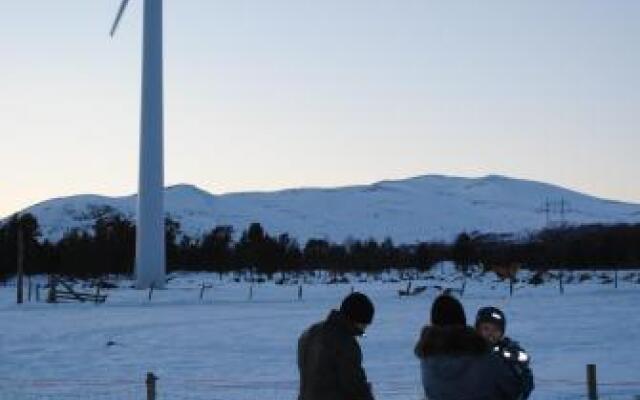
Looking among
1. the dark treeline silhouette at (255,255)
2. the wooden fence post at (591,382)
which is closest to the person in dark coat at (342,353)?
the wooden fence post at (591,382)

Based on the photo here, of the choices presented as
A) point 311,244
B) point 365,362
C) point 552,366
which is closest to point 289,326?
point 365,362

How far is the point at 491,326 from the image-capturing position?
550 cm

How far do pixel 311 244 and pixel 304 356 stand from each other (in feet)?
401

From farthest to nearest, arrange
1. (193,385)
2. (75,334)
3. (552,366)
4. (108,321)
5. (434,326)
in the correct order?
1. (108,321)
2. (75,334)
3. (552,366)
4. (193,385)
5. (434,326)

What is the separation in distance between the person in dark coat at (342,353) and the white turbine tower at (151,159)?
4577 centimetres

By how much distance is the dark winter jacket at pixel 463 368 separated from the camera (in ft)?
16.4

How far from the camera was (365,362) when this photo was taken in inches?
710

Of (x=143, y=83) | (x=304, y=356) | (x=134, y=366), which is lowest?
(x=134, y=366)

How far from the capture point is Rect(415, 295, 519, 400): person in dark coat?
197 inches

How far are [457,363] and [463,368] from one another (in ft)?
0.13

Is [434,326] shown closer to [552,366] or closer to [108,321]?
[552,366]

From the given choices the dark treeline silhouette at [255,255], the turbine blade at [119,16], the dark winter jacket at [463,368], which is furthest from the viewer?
the dark treeline silhouette at [255,255]

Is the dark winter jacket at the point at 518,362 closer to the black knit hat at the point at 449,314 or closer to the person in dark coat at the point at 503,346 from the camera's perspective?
the person in dark coat at the point at 503,346

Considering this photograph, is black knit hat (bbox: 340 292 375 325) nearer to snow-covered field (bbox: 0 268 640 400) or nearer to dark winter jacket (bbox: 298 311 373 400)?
dark winter jacket (bbox: 298 311 373 400)
